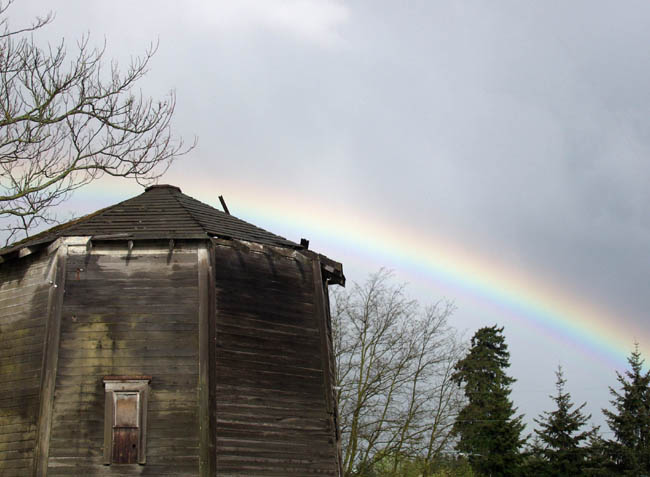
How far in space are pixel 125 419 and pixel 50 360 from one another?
2000 mm

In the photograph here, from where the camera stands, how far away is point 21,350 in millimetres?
14180

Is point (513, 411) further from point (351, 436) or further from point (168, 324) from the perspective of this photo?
point (168, 324)

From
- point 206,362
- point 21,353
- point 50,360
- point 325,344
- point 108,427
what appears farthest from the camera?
point 325,344

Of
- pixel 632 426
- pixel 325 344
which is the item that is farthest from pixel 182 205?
pixel 632 426

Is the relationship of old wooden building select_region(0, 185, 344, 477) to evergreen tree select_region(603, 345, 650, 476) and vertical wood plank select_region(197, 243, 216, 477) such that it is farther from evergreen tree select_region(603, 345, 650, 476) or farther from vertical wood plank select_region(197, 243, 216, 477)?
evergreen tree select_region(603, 345, 650, 476)

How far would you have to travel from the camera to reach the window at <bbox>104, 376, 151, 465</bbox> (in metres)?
12.8

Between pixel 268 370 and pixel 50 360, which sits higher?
pixel 50 360

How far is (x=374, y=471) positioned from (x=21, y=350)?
2013cm

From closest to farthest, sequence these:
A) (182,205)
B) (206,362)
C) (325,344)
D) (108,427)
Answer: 1. (108,427)
2. (206,362)
3. (325,344)
4. (182,205)

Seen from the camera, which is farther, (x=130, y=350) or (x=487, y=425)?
(x=487, y=425)

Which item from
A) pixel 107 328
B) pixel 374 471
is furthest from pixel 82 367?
pixel 374 471

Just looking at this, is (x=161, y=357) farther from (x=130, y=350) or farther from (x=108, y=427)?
(x=108, y=427)

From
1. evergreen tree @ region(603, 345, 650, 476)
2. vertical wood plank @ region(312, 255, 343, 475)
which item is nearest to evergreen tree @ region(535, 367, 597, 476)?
evergreen tree @ region(603, 345, 650, 476)

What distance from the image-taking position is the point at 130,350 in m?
13.7
